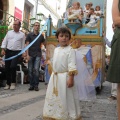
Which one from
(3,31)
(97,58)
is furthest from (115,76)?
(3,31)

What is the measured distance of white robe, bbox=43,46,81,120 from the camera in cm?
290

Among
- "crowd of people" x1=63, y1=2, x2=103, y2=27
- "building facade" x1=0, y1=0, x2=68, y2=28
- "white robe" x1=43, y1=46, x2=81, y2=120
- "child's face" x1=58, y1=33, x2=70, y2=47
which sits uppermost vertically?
"building facade" x1=0, y1=0, x2=68, y2=28

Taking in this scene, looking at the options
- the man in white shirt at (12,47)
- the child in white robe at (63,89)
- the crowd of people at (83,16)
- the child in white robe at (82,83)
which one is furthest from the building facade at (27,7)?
the child in white robe at (63,89)

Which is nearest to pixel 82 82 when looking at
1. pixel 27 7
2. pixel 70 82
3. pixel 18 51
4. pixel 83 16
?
pixel 70 82

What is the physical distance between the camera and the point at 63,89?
9.61 ft

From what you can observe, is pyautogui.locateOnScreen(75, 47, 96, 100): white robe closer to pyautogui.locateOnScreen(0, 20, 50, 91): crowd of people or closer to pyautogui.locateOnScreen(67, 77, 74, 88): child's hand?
pyautogui.locateOnScreen(67, 77, 74, 88): child's hand

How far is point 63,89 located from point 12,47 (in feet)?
11.2

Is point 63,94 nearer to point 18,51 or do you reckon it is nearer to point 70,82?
point 70,82

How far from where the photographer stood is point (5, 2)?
15.1 meters

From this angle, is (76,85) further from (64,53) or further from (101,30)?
(101,30)

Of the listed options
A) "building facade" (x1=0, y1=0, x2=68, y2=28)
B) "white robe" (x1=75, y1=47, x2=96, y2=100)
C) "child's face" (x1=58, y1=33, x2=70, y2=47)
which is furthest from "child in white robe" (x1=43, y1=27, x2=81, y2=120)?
"building facade" (x1=0, y1=0, x2=68, y2=28)

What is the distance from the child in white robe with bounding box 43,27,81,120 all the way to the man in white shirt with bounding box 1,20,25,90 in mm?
3208

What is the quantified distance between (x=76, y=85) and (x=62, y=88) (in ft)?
0.81

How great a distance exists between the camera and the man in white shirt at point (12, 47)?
6.08 meters
